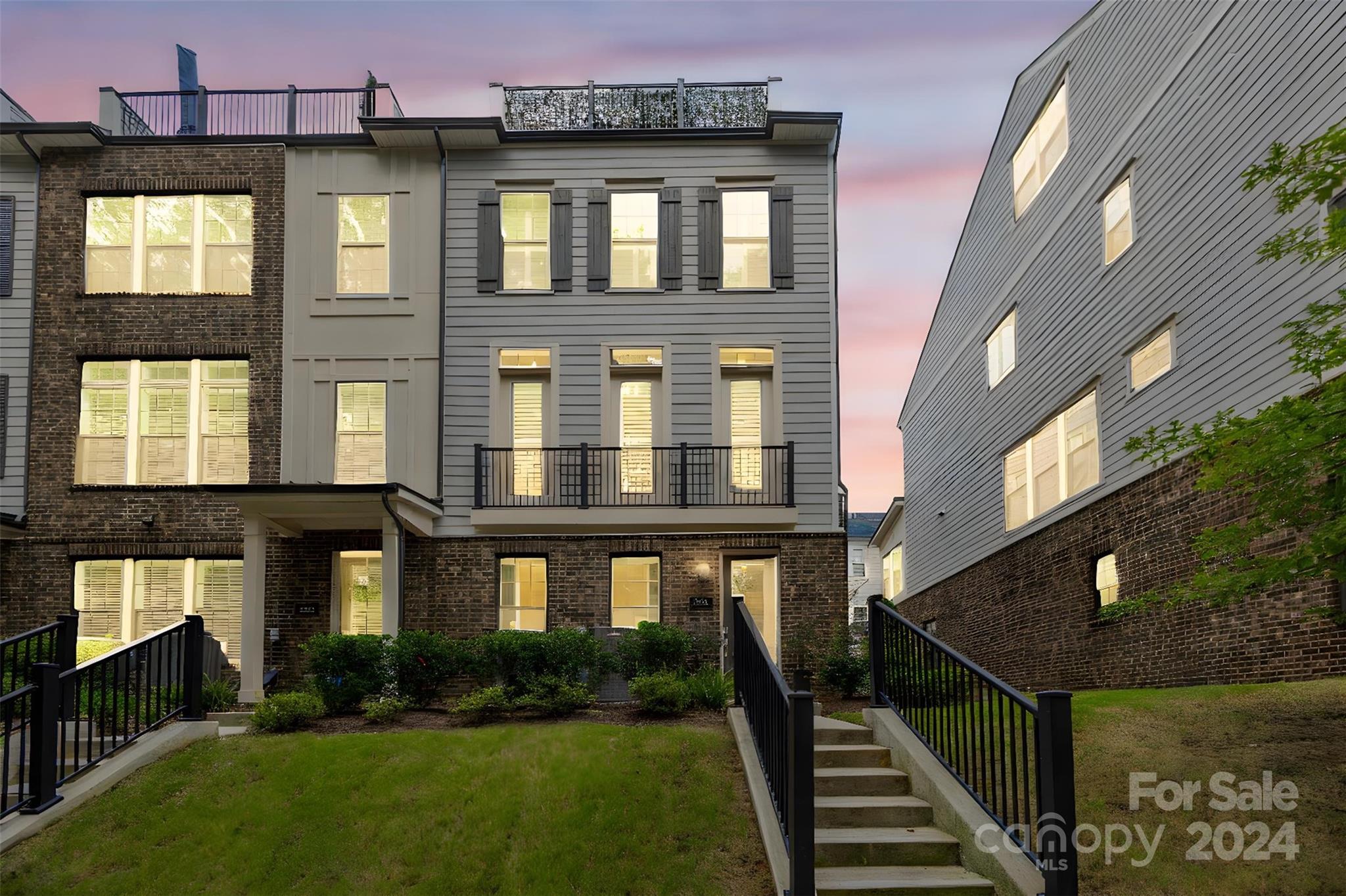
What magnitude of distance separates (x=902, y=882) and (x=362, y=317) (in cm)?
1340

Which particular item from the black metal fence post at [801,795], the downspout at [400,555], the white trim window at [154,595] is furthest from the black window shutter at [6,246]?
the black metal fence post at [801,795]

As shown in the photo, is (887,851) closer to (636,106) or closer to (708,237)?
(708,237)

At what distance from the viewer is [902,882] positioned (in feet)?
24.0

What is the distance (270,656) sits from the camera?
1738cm

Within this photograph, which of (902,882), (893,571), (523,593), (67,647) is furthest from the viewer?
(893,571)

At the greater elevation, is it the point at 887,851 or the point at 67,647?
the point at 67,647

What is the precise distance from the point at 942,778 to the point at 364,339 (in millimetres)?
12600

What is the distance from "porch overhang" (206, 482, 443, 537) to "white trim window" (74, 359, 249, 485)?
0.87 m

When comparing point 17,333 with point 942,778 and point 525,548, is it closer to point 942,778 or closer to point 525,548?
point 525,548

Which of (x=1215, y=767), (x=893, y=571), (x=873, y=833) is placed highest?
(x=893, y=571)

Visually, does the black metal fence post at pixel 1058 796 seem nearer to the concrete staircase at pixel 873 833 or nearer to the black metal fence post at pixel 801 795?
the concrete staircase at pixel 873 833

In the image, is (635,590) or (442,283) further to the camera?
(442,283)

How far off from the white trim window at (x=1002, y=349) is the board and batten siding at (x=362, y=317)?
10.8 meters

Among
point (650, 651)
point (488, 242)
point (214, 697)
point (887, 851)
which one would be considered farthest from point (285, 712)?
point (488, 242)
